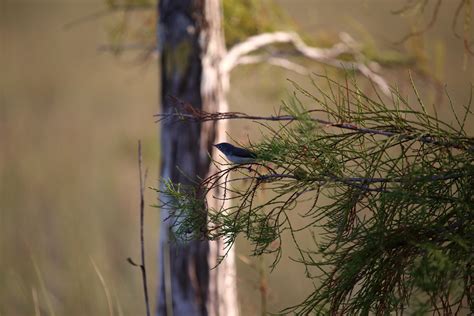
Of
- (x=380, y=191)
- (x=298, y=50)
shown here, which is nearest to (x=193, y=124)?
(x=298, y=50)

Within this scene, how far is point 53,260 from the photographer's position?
6.83 meters

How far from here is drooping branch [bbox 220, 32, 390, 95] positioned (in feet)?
11.8

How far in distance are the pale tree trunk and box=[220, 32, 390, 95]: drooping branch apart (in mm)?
133

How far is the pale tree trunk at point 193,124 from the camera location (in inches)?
134

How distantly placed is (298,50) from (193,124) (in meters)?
1.11

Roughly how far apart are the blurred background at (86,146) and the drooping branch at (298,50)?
0.74 feet

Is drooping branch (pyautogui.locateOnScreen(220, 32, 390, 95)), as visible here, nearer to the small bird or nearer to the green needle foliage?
the small bird

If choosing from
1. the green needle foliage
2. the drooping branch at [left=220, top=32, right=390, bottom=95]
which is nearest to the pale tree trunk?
the drooping branch at [left=220, top=32, right=390, bottom=95]

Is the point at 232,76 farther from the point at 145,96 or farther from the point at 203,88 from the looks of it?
the point at 145,96

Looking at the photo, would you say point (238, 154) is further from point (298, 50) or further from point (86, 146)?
point (86, 146)

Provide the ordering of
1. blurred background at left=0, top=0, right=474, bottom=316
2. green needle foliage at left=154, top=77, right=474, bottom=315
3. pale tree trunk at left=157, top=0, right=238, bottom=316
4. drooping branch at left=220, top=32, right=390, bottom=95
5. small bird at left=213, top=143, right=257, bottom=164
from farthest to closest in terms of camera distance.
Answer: blurred background at left=0, top=0, right=474, bottom=316 → drooping branch at left=220, top=32, right=390, bottom=95 → pale tree trunk at left=157, top=0, right=238, bottom=316 → small bird at left=213, top=143, right=257, bottom=164 → green needle foliage at left=154, top=77, right=474, bottom=315

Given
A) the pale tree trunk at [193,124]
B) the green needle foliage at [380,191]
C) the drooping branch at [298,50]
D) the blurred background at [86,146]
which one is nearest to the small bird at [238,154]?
the green needle foliage at [380,191]

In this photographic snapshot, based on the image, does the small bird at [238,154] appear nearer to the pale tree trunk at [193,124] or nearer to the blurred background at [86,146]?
the blurred background at [86,146]

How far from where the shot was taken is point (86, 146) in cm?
1147
